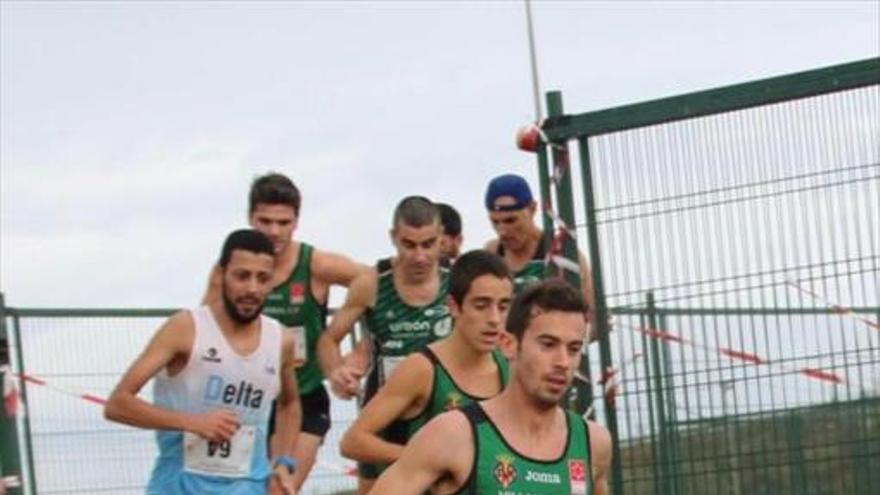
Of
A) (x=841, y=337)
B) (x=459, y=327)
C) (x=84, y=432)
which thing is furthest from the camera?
(x=84, y=432)

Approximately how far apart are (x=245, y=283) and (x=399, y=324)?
0.95 m

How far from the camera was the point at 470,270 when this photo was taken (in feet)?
34.5

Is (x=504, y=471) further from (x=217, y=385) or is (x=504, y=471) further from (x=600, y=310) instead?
(x=600, y=310)

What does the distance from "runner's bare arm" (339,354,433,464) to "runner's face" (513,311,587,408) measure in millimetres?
2280

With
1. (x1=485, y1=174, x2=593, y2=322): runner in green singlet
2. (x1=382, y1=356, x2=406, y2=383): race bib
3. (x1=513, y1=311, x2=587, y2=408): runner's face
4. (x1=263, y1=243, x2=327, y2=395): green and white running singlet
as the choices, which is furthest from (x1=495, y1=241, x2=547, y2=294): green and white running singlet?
(x1=513, y1=311, x2=587, y2=408): runner's face

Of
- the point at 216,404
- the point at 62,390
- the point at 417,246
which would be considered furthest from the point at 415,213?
the point at 62,390

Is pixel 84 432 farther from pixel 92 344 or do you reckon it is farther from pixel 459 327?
pixel 459 327

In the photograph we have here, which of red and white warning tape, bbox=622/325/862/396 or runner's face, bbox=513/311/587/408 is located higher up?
red and white warning tape, bbox=622/325/862/396

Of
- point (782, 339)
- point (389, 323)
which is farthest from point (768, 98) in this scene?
point (389, 323)

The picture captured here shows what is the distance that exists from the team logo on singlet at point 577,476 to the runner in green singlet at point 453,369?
2069 millimetres

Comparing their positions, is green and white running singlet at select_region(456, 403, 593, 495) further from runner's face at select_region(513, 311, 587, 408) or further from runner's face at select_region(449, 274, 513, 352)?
runner's face at select_region(449, 274, 513, 352)

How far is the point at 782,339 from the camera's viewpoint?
1181 centimetres

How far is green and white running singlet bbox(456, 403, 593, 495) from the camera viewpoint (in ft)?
27.3

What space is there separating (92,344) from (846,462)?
14.4ft
